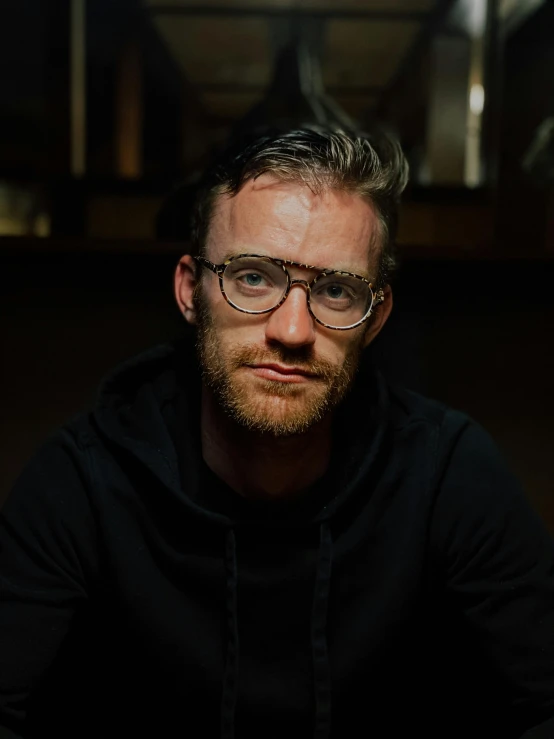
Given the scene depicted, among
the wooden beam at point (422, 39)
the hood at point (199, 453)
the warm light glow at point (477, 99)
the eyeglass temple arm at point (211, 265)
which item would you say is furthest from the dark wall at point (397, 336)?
the wooden beam at point (422, 39)

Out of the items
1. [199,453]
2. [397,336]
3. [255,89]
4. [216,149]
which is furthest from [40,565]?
[255,89]

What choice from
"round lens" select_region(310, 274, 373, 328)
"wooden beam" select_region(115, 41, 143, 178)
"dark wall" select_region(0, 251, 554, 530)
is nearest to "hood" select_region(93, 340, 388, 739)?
"round lens" select_region(310, 274, 373, 328)

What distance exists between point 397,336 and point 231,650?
80 centimetres

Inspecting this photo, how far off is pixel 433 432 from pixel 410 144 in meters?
1.07

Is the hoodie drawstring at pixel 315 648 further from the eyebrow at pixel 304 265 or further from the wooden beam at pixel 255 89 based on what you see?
the wooden beam at pixel 255 89

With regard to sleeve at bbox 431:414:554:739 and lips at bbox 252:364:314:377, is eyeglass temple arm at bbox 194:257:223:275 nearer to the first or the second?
lips at bbox 252:364:314:377

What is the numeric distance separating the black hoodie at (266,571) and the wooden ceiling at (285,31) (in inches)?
42.3

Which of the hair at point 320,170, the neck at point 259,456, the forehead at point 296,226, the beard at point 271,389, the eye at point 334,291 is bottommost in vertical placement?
the neck at point 259,456

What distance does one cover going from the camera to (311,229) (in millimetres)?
1095

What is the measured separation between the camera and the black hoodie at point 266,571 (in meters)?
1.15

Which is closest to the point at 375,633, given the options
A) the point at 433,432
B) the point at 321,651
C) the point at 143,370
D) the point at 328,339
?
the point at 321,651

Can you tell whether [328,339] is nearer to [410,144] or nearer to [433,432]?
[433,432]

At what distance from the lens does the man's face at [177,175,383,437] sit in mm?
1084

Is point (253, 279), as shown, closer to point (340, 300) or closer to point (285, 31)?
point (340, 300)
